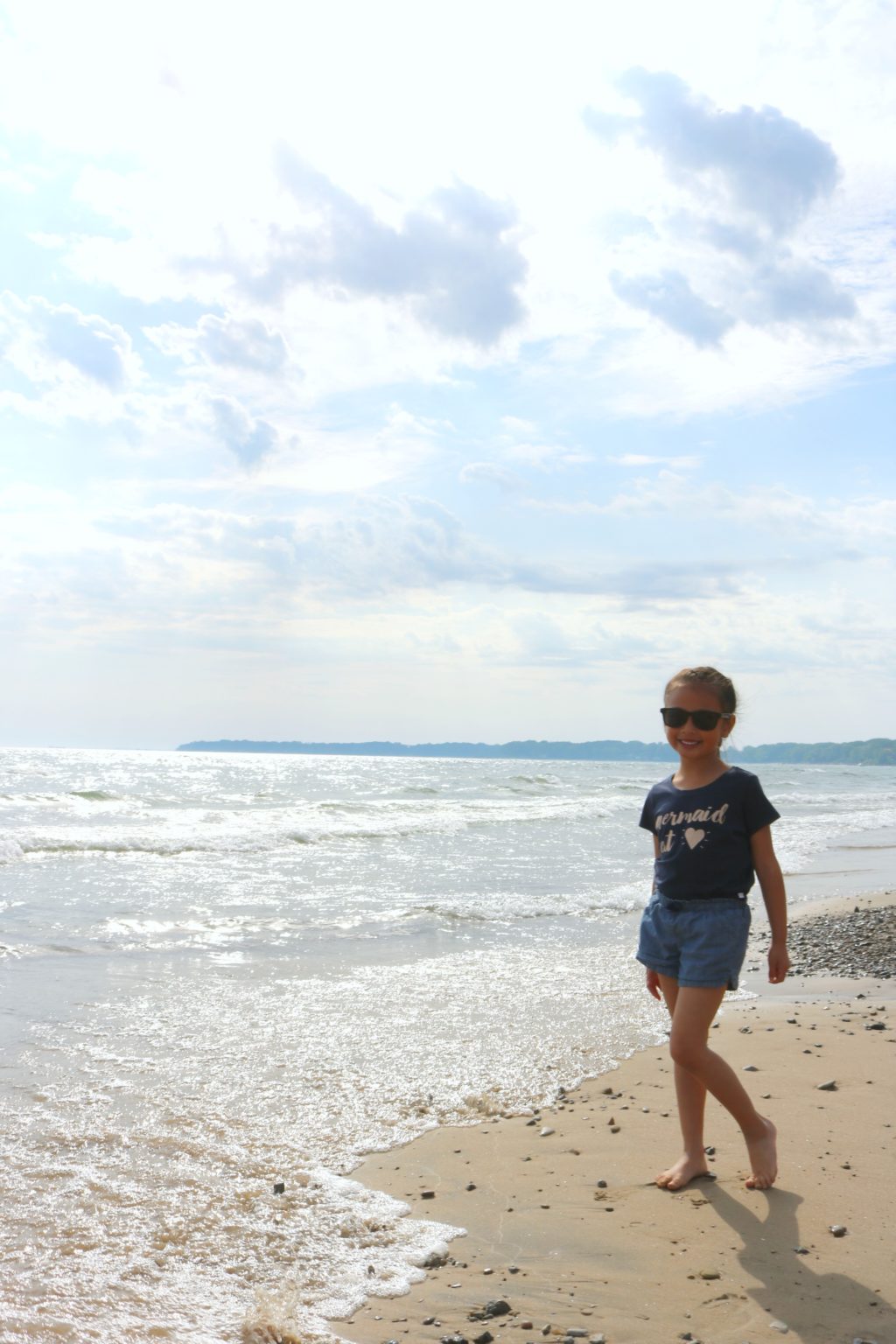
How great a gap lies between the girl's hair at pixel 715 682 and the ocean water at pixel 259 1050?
2313 mm

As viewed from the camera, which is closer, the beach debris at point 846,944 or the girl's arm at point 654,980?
the girl's arm at point 654,980

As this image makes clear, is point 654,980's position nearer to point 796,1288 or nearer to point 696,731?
point 696,731

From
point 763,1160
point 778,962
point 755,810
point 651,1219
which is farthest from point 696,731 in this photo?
point 651,1219

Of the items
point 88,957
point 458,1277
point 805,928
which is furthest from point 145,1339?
point 805,928

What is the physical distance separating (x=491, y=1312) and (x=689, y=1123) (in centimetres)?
127

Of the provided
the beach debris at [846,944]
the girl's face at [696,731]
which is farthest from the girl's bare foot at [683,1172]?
the beach debris at [846,944]

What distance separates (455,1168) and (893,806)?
38.8 meters

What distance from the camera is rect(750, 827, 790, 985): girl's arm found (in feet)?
12.3

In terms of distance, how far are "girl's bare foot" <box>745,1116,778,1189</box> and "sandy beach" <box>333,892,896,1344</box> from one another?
59 mm

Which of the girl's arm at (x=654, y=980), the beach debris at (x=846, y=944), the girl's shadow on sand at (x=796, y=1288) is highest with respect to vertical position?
the girl's arm at (x=654, y=980)

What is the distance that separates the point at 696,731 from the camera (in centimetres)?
405

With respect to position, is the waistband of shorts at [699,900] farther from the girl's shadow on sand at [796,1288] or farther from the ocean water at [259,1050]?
the ocean water at [259,1050]

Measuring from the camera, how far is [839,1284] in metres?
3.18

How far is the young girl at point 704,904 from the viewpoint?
12.6 feet
